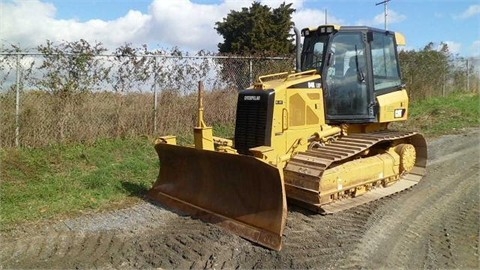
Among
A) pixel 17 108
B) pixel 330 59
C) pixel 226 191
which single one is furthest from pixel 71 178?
pixel 330 59

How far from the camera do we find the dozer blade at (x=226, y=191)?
4.84 metres

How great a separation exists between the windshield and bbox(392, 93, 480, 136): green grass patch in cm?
692

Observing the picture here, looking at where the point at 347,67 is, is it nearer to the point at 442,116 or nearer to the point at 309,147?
the point at 309,147

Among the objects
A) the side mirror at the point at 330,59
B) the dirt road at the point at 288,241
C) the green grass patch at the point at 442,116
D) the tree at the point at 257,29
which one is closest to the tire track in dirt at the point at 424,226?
the dirt road at the point at 288,241

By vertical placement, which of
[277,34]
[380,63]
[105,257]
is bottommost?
[105,257]

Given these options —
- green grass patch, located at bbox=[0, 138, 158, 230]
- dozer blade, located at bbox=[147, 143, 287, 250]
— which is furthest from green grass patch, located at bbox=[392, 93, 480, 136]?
dozer blade, located at bbox=[147, 143, 287, 250]

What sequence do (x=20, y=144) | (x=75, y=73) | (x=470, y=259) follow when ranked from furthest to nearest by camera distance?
(x=75, y=73)
(x=20, y=144)
(x=470, y=259)

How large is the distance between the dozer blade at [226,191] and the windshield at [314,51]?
2.31 metres

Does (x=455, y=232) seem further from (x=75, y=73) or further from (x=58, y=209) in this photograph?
(x=75, y=73)

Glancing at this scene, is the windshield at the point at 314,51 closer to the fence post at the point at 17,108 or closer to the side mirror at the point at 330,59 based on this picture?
the side mirror at the point at 330,59

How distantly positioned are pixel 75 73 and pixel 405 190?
7.60 meters

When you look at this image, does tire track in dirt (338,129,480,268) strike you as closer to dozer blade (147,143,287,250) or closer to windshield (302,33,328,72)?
dozer blade (147,143,287,250)

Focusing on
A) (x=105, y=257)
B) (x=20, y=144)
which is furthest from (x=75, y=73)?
(x=105, y=257)

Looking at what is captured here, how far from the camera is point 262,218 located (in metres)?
4.96
